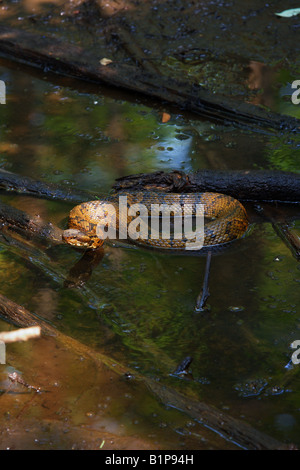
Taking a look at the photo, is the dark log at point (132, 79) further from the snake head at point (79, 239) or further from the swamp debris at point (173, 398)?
the swamp debris at point (173, 398)

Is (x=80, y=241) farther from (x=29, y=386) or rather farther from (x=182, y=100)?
(x=182, y=100)

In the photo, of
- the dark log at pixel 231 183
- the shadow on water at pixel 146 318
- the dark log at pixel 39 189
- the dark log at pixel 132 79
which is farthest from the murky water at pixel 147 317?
the dark log at pixel 231 183

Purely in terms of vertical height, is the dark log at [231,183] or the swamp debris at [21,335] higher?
the dark log at [231,183]

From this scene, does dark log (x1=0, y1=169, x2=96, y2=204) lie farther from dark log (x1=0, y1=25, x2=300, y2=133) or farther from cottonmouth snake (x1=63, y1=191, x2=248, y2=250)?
dark log (x1=0, y1=25, x2=300, y2=133)

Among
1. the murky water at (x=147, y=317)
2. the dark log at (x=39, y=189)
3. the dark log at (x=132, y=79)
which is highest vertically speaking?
the dark log at (x=132, y=79)

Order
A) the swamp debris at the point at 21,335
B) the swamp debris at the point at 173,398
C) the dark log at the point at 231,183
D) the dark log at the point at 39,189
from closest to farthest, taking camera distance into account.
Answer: the swamp debris at the point at 173,398
the swamp debris at the point at 21,335
the dark log at the point at 231,183
the dark log at the point at 39,189

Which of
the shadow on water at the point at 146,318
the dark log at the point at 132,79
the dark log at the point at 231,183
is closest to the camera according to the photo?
the shadow on water at the point at 146,318
